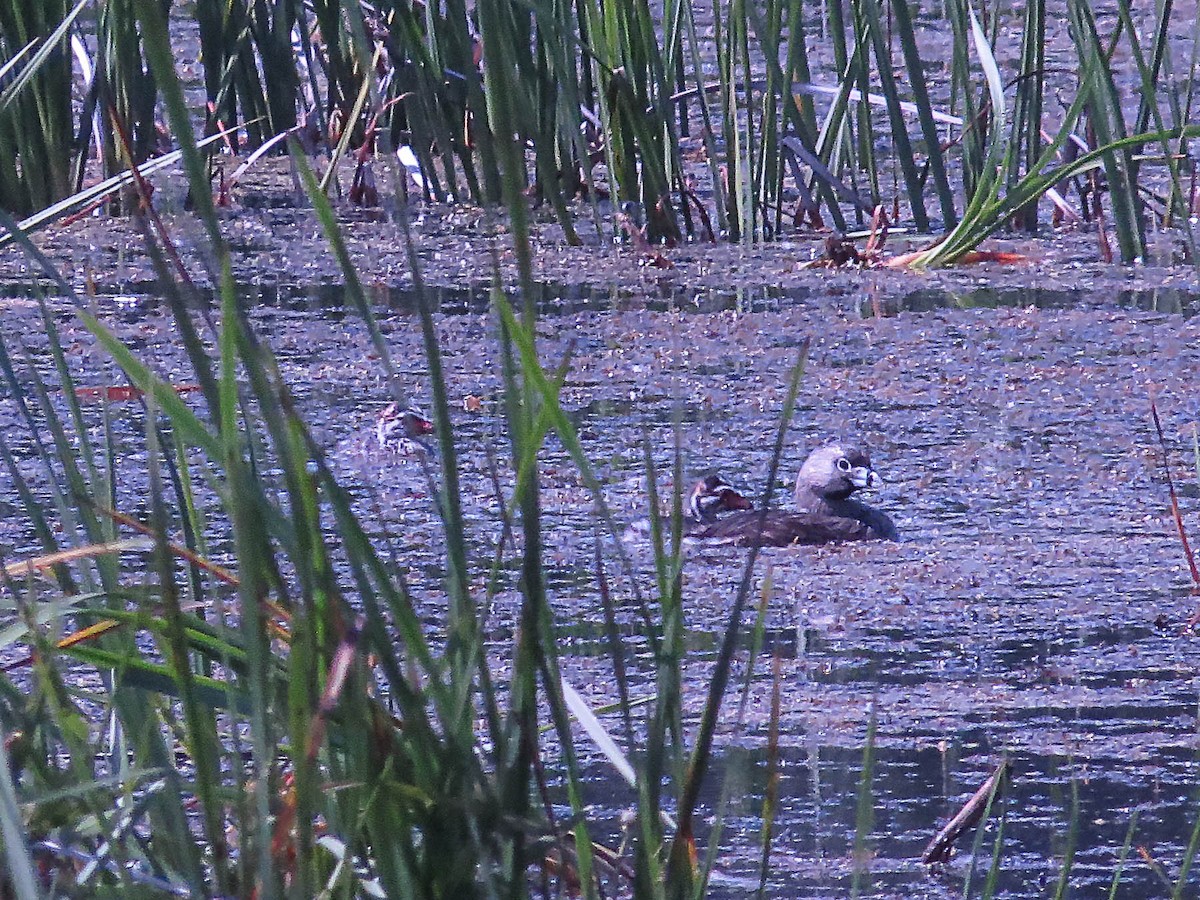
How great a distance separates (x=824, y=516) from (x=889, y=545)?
0.08 meters

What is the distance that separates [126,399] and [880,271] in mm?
1252

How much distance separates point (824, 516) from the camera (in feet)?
7.25

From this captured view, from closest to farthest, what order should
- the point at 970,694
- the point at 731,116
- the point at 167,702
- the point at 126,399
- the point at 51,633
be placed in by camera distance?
1. the point at 51,633
2. the point at 167,702
3. the point at 970,694
4. the point at 126,399
5. the point at 731,116

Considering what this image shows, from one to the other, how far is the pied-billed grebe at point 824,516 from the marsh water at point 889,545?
26 mm

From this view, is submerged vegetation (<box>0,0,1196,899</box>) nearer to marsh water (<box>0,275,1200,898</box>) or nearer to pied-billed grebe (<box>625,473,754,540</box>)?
marsh water (<box>0,275,1200,898</box>)

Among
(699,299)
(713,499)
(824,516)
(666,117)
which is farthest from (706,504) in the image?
(666,117)

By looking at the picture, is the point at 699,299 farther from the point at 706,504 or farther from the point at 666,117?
the point at 706,504

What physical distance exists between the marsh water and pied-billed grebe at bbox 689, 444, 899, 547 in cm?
3

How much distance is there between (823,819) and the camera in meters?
1.48

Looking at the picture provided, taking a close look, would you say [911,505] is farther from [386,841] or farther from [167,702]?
[386,841]

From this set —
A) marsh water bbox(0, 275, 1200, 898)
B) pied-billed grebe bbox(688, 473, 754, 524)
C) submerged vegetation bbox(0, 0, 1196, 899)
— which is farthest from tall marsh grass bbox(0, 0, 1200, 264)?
submerged vegetation bbox(0, 0, 1196, 899)

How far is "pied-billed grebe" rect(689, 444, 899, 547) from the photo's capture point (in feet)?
7.21

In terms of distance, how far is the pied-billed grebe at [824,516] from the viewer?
220 centimetres

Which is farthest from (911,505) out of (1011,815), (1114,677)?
(1011,815)
